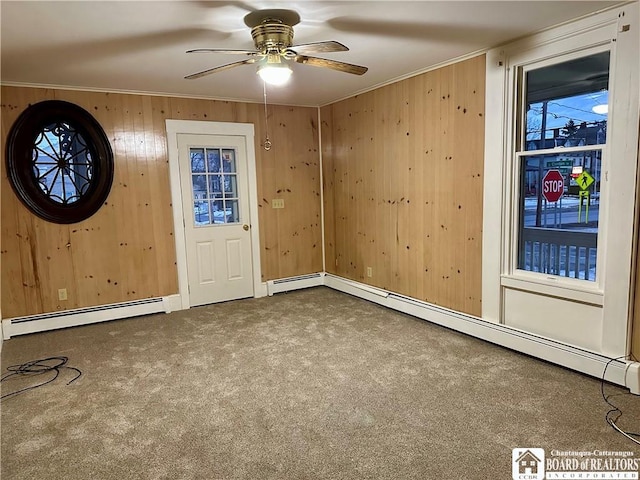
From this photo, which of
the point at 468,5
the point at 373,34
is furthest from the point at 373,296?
the point at 468,5

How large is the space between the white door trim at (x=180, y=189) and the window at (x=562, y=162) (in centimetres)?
309

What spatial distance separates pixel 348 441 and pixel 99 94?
4151 millimetres

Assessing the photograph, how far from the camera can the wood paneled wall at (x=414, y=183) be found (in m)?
3.73

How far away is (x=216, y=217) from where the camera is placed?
5137 millimetres

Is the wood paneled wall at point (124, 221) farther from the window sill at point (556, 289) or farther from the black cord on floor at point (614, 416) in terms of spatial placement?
the black cord on floor at point (614, 416)

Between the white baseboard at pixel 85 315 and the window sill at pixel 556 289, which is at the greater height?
the window sill at pixel 556 289

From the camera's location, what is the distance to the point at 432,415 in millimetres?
2549

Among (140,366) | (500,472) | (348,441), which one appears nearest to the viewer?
(500,472)

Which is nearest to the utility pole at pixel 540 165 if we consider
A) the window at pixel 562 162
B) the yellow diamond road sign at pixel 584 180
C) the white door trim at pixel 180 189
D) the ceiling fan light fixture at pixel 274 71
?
the window at pixel 562 162

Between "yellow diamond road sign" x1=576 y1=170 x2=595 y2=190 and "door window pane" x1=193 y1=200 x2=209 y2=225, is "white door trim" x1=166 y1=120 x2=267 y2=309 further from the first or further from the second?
"yellow diamond road sign" x1=576 y1=170 x2=595 y2=190

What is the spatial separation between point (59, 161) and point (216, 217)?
1.71 metres

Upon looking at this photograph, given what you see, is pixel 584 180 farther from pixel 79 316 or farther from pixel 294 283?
pixel 79 316

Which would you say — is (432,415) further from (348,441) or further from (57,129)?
(57,129)

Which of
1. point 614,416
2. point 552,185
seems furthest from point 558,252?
point 614,416
